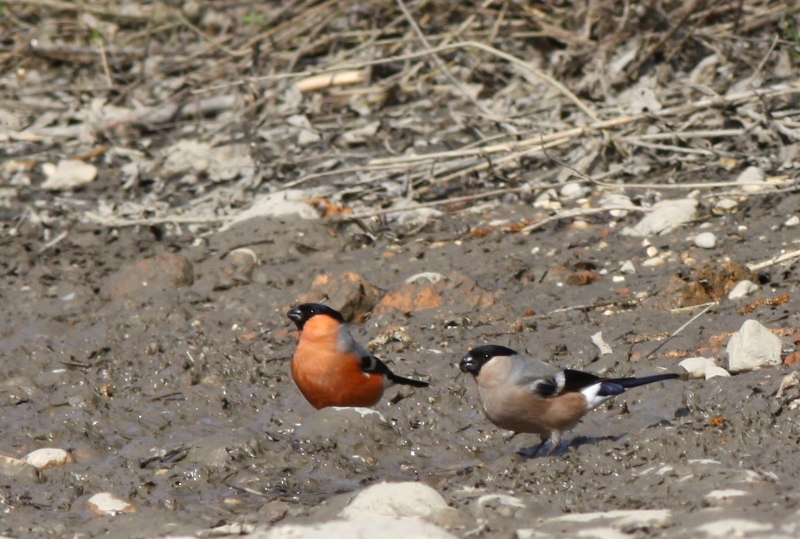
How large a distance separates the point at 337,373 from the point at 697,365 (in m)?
1.56

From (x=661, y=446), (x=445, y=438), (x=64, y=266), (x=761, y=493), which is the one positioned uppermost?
(x=761, y=493)

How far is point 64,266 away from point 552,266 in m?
3.21

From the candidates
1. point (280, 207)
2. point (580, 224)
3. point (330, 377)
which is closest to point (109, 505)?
point (330, 377)

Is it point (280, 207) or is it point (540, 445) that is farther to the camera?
point (280, 207)

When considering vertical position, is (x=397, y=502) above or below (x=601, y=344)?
above

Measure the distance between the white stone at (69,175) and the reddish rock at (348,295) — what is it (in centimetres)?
305

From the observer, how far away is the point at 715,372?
4664 millimetres

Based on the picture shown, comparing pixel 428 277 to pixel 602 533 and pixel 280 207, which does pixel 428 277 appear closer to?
pixel 280 207

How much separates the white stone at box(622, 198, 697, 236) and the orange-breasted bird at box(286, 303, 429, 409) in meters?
1.83

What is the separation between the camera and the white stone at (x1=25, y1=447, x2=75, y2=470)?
4.68 m

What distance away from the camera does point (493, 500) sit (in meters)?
3.75

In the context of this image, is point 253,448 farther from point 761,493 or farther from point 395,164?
point 395,164

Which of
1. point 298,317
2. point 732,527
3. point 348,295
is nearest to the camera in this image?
point 732,527

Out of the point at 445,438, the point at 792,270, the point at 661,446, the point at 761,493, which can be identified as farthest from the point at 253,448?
the point at 792,270
